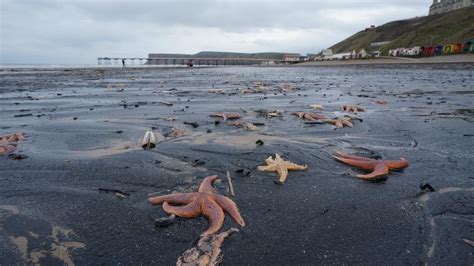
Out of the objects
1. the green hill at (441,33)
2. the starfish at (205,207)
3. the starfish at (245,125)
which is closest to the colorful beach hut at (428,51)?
the green hill at (441,33)

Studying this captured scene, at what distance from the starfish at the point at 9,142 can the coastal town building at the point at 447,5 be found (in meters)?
175

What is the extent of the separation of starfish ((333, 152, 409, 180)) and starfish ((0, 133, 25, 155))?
20.9ft

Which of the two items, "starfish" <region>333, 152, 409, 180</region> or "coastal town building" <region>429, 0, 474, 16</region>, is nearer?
"starfish" <region>333, 152, 409, 180</region>

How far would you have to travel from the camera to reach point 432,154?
5629 mm

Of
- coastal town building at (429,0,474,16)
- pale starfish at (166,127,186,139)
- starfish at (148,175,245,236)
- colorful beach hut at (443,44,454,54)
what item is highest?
coastal town building at (429,0,474,16)

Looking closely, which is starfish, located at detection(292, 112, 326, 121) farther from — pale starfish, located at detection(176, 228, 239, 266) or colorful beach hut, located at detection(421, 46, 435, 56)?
colorful beach hut, located at detection(421, 46, 435, 56)

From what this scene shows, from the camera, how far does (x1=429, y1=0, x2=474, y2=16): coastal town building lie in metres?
135

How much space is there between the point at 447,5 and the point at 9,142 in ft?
632

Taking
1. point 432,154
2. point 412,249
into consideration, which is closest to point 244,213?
point 412,249

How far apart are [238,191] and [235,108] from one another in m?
7.03

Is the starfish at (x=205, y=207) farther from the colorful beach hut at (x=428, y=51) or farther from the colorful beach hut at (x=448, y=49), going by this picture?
the colorful beach hut at (x=428, y=51)

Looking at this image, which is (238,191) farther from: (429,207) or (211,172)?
(429,207)

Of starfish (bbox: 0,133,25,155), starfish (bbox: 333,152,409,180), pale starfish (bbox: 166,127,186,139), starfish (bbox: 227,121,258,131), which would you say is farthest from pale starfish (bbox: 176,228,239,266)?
starfish (bbox: 0,133,25,155)

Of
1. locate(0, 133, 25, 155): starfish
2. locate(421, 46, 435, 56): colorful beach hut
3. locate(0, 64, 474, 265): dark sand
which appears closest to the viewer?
locate(0, 64, 474, 265): dark sand
